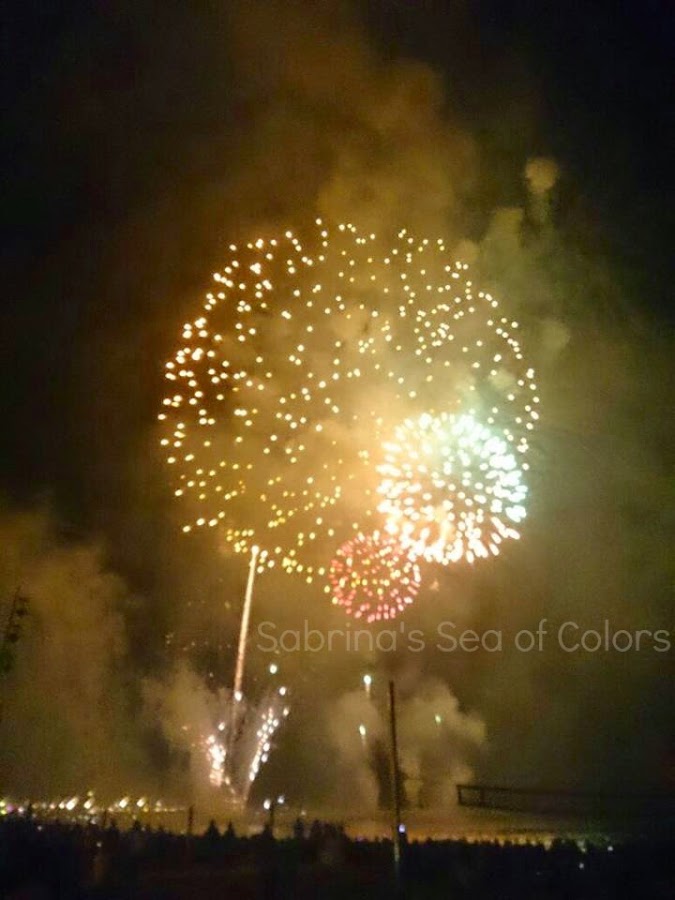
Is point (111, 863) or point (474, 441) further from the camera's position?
point (474, 441)

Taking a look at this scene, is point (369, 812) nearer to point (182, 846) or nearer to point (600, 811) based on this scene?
point (600, 811)

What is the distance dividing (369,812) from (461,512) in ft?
79.4

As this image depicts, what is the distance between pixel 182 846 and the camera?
13.8 meters

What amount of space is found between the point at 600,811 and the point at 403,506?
16.6 metres

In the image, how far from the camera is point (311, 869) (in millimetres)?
13203

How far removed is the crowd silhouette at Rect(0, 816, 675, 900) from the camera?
1274 centimetres

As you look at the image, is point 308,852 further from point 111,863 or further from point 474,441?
point 474,441

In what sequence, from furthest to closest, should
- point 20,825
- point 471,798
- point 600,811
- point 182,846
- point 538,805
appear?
point 471,798 < point 538,805 < point 600,811 < point 20,825 < point 182,846

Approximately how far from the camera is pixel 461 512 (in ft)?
53.0

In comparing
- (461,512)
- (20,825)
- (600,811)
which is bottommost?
(20,825)

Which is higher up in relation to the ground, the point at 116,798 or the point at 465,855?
the point at 116,798

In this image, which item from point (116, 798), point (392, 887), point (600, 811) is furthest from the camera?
point (116, 798)

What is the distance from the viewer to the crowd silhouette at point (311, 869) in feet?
41.8

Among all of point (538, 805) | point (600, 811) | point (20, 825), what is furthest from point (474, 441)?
point (538, 805)
